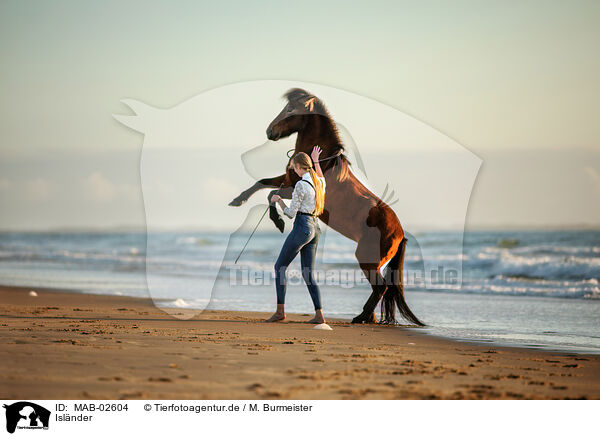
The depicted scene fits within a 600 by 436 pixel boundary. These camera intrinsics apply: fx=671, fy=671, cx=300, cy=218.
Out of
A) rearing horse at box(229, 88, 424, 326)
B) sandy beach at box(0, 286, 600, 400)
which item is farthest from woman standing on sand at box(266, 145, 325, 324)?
sandy beach at box(0, 286, 600, 400)

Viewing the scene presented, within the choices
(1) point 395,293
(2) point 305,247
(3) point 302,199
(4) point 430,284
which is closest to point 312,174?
(3) point 302,199

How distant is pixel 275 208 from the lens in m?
7.40

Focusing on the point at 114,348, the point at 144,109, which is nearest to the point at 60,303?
the point at 144,109

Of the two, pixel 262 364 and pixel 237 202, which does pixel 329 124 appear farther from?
pixel 262 364

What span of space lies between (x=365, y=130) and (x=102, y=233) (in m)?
34.9

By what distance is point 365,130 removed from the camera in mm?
7898

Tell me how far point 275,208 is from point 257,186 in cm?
32

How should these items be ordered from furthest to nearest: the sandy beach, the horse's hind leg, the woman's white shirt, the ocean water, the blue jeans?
1. the ocean water
2. the horse's hind leg
3. the blue jeans
4. the woman's white shirt
5. the sandy beach

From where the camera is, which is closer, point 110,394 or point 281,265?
point 110,394

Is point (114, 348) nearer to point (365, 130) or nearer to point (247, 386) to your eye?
point (247, 386)

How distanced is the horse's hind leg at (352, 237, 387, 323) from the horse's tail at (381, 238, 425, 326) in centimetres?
13

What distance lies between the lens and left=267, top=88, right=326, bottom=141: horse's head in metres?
7.60

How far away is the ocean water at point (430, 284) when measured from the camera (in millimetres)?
8008

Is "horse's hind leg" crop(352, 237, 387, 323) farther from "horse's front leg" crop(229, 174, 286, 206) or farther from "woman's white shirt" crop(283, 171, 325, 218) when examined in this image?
"horse's front leg" crop(229, 174, 286, 206)
